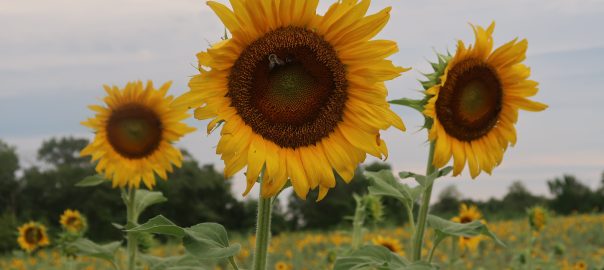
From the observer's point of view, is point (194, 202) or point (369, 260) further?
point (194, 202)

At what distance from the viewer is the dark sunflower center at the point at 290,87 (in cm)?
235

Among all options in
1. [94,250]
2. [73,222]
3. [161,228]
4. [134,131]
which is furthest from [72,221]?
[161,228]

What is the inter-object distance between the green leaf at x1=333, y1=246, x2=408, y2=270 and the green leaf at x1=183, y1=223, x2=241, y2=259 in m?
0.43

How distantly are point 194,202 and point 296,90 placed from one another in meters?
22.5

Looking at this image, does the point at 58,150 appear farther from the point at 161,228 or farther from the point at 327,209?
the point at 161,228

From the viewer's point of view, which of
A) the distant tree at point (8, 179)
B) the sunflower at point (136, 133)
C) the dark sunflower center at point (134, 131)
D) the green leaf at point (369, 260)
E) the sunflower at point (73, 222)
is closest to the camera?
the green leaf at point (369, 260)

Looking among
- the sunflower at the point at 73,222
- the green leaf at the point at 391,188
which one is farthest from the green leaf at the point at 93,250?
the sunflower at the point at 73,222

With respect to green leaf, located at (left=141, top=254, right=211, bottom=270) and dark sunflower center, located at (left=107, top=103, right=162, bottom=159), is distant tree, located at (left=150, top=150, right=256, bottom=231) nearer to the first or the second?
dark sunflower center, located at (left=107, top=103, right=162, bottom=159)

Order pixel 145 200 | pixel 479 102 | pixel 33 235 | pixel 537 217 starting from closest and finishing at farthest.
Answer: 1. pixel 479 102
2. pixel 145 200
3. pixel 537 217
4. pixel 33 235

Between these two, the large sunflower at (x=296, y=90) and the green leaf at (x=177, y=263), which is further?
the green leaf at (x=177, y=263)

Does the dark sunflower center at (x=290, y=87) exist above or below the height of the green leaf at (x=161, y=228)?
above

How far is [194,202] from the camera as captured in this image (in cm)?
2453

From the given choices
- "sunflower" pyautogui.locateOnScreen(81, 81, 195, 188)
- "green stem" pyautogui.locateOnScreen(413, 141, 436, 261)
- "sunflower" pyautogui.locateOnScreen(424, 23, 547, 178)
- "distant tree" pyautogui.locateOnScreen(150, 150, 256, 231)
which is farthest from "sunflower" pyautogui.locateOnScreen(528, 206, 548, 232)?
"distant tree" pyautogui.locateOnScreen(150, 150, 256, 231)

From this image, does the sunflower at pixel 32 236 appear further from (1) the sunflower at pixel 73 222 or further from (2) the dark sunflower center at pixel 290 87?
(2) the dark sunflower center at pixel 290 87
